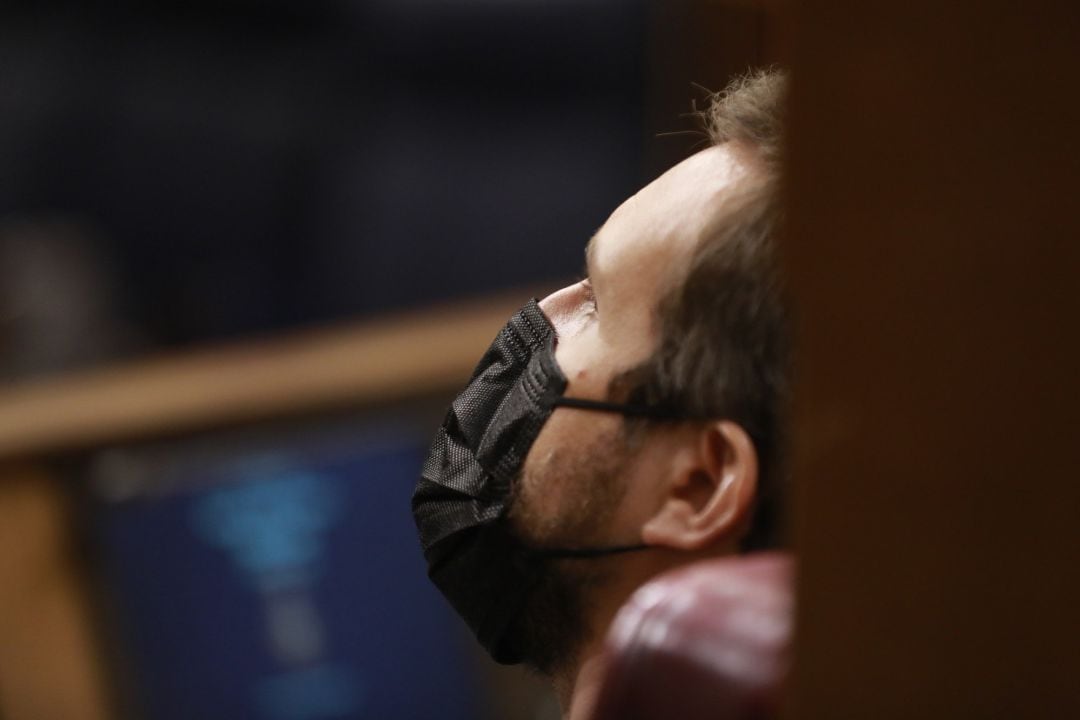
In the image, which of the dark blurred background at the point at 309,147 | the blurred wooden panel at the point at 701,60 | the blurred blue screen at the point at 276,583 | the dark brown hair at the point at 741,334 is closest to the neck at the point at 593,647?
the dark brown hair at the point at 741,334

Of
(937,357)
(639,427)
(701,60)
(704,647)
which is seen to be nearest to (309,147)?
(701,60)

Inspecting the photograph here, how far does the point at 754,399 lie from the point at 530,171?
2.82 meters

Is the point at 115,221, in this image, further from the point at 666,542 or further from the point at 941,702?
the point at 941,702

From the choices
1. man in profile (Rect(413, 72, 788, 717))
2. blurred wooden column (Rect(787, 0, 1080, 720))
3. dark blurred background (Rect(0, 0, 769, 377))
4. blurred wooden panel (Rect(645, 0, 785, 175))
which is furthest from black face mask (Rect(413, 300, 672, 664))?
dark blurred background (Rect(0, 0, 769, 377))

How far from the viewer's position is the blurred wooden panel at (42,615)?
2.61m

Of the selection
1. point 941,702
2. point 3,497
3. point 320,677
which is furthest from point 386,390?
point 941,702

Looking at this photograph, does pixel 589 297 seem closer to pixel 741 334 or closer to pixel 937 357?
pixel 741 334

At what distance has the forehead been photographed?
1.15 metres

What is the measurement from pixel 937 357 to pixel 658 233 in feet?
2.03

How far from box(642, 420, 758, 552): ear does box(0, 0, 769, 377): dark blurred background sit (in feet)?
7.59

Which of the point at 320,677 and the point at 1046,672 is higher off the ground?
the point at 1046,672

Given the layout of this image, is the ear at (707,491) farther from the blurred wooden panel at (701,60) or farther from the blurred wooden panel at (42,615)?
the blurred wooden panel at (42,615)

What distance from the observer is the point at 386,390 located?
2951mm

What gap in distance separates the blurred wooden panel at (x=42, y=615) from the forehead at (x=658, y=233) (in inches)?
71.3
